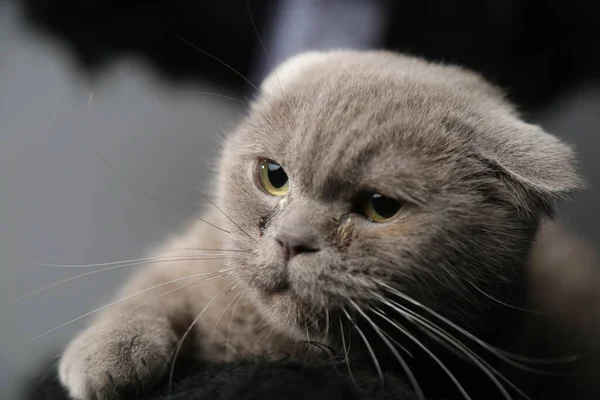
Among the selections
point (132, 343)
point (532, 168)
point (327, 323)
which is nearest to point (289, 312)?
point (327, 323)

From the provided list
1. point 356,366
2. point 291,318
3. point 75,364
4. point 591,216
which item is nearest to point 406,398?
point 356,366

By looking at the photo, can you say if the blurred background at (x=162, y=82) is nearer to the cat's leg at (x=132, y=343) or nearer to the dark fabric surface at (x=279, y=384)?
the cat's leg at (x=132, y=343)

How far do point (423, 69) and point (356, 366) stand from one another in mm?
613

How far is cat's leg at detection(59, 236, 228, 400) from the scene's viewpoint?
0.82m

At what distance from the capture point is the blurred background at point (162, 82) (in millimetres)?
1232

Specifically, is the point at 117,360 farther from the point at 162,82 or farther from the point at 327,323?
the point at 162,82

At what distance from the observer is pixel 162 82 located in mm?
1381

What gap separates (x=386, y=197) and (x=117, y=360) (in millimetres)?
505

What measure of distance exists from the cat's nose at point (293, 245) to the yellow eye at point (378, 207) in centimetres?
10

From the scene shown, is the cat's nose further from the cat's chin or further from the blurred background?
the blurred background

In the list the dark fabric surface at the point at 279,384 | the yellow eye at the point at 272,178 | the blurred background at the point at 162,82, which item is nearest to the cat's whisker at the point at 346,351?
the dark fabric surface at the point at 279,384

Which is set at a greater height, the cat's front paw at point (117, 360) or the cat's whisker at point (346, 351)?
the cat's whisker at point (346, 351)

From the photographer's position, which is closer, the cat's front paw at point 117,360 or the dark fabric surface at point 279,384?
the dark fabric surface at point 279,384

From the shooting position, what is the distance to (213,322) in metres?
1.00
